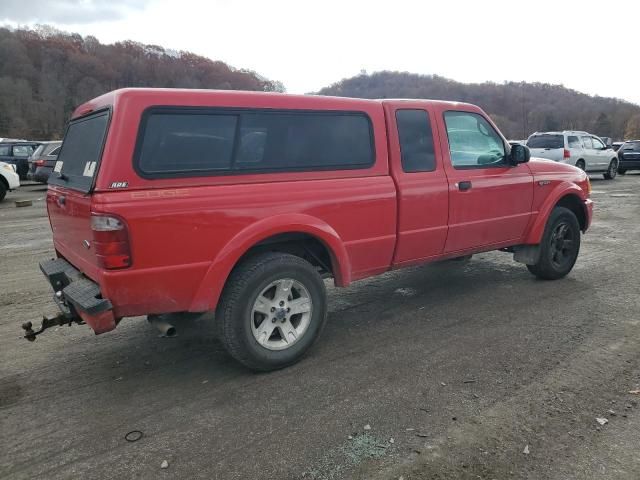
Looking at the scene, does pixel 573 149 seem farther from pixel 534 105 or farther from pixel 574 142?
pixel 534 105

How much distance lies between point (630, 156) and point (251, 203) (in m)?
24.8

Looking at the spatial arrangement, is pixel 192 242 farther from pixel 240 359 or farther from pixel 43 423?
pixel 43 423

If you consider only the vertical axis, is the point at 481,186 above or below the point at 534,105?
below

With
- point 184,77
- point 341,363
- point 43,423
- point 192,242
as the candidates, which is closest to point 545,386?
point 341,363

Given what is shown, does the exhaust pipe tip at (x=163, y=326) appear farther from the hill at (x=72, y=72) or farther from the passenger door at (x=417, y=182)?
the hill at (x=72, y=72)

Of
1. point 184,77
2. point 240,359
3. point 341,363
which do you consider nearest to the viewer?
point 240,359

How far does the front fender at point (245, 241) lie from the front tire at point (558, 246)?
2948 millimetres

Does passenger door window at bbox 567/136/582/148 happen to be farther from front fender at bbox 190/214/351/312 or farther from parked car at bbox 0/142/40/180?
parked car at bbox 0/142/40/180

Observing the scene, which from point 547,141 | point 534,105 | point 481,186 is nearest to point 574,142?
point 547,141

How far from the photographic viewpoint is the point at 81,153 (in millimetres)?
3564

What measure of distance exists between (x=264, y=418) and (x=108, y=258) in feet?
4.41

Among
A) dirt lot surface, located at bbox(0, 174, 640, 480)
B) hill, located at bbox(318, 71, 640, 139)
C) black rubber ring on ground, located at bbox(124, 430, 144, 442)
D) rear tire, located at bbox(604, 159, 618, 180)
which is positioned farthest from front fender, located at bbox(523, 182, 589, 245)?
hill, located at bbox(318, 71, 640, 139)

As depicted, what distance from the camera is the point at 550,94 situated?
229ft

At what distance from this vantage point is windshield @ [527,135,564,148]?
57.3 feet
